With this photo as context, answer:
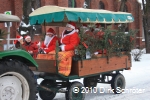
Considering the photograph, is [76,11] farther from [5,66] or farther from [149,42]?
[149,42]

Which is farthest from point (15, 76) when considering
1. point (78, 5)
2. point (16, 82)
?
point (78, 5)

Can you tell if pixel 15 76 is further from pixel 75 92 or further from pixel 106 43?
pixel 106 43

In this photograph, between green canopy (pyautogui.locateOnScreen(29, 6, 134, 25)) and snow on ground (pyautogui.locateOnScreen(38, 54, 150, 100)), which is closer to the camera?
green canopy (pyautogui.locateOnScreen(29, 6, 134, 25))

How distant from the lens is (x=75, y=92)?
23.5 ft

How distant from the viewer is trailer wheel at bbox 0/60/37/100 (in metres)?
5.23

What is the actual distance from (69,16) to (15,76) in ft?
7.12

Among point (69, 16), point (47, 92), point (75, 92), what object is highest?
point (69, 16)

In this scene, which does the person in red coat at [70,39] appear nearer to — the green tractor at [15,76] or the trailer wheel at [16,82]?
the green tractor at [15,76]

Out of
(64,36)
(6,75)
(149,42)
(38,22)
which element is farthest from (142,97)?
(149,42)

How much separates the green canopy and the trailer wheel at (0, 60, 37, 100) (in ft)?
6.41

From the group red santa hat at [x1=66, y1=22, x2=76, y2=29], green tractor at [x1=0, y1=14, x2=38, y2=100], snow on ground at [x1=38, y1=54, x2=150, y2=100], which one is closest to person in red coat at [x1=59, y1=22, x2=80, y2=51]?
red santa hat at [x1=66, y1=22, x2=76, y2=29]

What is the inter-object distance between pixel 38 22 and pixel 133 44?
314cm

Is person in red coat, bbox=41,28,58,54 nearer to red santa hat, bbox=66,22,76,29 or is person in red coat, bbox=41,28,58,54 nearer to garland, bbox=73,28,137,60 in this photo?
red santa hat, bbox=66,22,76,29

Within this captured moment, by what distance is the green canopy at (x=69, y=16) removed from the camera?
6.95 meters
